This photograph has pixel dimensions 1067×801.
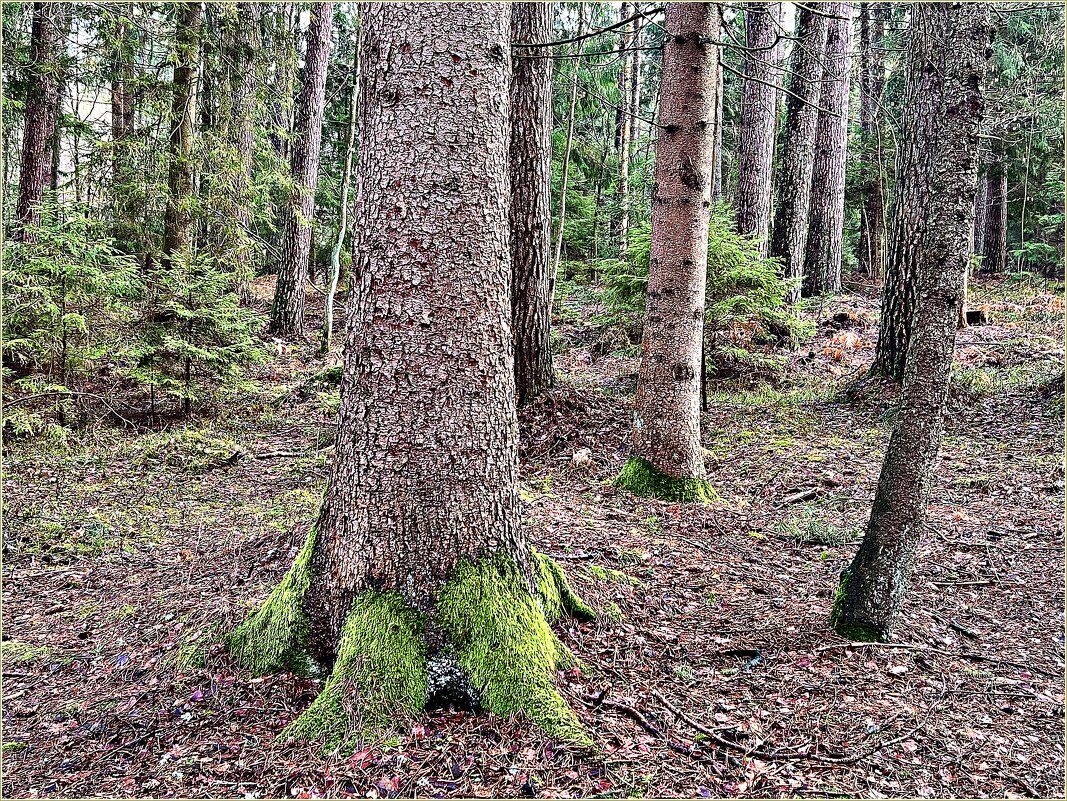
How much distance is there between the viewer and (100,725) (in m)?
3.10

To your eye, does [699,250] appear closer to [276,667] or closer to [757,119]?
[276,667]

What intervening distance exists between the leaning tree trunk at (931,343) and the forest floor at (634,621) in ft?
1.07

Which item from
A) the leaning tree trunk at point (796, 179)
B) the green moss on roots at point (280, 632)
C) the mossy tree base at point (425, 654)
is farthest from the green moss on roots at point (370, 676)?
the leaning tree trunk at point (796, 179)

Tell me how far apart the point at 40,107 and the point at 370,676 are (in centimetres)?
1193

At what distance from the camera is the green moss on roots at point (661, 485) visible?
19.9 feet

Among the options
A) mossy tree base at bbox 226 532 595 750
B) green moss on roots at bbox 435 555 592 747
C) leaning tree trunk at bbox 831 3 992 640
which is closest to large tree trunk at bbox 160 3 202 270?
mossy tree base at bbox 226 532 595 750

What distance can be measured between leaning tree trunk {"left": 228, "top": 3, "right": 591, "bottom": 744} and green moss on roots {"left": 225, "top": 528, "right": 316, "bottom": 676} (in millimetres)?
75

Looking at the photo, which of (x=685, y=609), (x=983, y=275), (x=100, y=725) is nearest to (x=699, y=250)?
(x=685, y=609)

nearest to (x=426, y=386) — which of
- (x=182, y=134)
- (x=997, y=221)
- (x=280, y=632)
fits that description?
(x=280, y=632)

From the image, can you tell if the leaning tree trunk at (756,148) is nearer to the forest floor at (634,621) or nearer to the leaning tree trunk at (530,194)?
the forest floor at (634,621)

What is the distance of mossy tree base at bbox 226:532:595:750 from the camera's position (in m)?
2.87

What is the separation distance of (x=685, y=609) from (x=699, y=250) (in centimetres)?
320

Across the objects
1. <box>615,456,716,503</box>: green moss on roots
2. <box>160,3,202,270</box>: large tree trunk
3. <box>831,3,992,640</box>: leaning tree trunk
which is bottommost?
<box>615,456,716,503</box>: green moss on roots

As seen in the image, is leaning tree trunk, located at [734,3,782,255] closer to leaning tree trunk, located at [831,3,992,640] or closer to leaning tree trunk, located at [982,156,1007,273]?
leaning tree trunk, located at [831,3,992,640]
